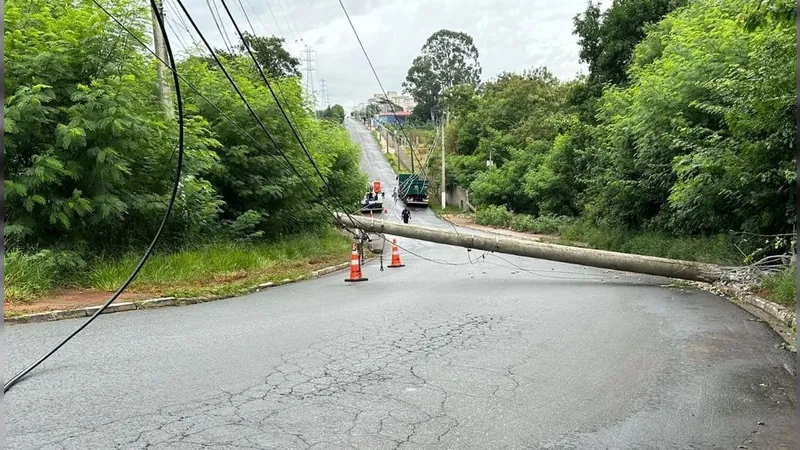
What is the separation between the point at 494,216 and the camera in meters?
45.0

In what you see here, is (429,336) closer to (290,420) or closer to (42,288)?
(290,420)

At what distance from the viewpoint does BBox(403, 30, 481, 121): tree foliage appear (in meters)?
99.5

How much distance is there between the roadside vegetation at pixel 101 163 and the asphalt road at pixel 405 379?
281 cm

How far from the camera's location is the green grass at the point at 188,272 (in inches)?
428

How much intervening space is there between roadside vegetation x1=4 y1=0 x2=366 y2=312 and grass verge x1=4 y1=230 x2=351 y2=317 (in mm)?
35

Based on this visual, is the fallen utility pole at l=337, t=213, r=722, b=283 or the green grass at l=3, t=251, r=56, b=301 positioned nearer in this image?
the green grass at l=3, t=251, r=56, b=301

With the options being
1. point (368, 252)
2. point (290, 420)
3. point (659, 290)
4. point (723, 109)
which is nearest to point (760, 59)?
point (723, 109)

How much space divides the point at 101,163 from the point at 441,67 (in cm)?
9409

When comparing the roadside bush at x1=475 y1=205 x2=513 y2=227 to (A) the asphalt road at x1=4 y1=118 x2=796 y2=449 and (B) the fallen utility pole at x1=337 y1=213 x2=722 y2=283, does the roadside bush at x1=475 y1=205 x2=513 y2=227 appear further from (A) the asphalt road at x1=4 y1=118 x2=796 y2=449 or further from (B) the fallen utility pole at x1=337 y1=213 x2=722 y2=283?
(A) the asphalt road at x1=4 y1=118 x2=796 y2=449

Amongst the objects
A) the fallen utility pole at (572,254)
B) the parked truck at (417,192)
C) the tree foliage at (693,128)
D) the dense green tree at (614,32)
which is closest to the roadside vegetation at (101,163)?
the fallen utility pole at (572,254)

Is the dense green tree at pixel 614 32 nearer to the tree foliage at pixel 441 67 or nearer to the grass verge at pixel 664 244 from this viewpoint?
the grass verge at pixel 664 244

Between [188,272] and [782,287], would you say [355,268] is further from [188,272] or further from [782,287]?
[782,287]

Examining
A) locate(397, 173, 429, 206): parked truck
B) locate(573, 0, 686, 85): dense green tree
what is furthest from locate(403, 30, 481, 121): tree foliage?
locate(573, 0, 686, 85): dense green tree

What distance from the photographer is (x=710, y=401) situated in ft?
19.3
